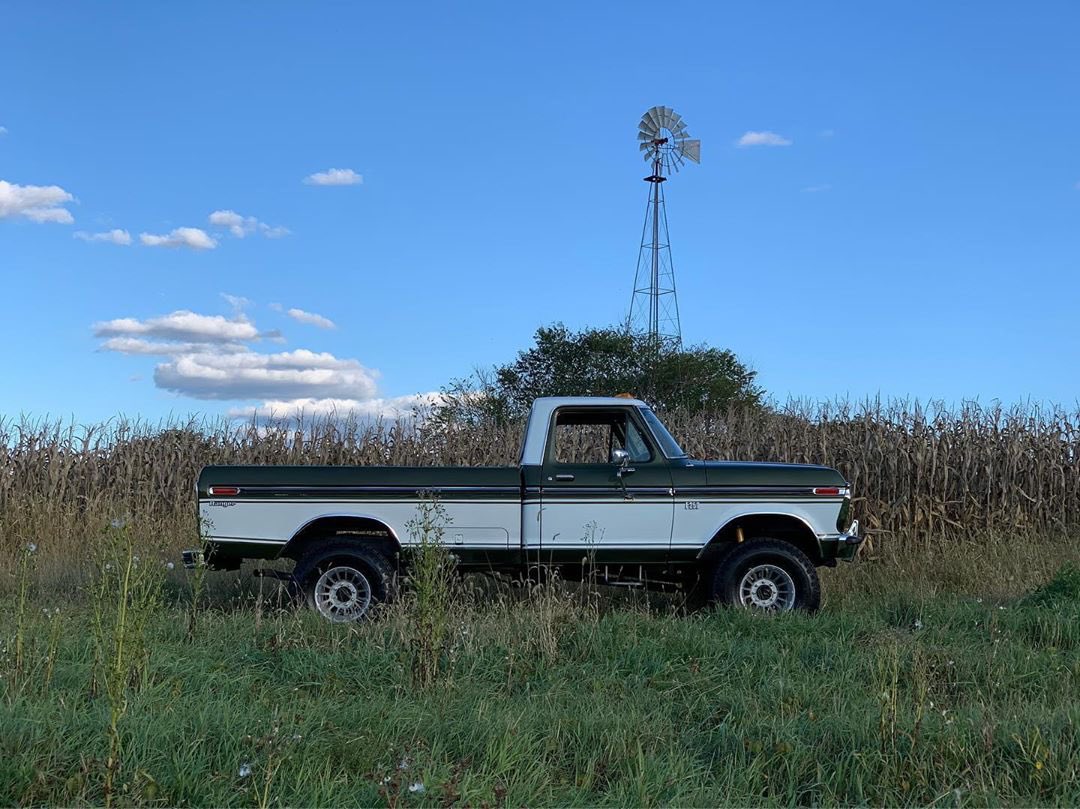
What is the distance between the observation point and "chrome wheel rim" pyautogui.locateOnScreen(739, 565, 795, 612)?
844cm

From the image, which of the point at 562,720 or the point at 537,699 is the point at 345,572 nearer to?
the point at 537,699

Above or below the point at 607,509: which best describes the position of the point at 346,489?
above

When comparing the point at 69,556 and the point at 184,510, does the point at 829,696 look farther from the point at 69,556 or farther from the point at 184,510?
the point at 184,510

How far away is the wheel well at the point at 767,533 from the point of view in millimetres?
8656

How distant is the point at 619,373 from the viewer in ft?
110

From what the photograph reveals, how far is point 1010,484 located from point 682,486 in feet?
29.6

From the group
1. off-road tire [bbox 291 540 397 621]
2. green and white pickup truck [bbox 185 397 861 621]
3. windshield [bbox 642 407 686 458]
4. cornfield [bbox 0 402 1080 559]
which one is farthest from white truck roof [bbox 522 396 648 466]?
cornfield [bbox 0 402 1080 559]

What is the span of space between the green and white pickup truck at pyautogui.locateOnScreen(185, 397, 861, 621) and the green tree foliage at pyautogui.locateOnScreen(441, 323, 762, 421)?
2239 cm

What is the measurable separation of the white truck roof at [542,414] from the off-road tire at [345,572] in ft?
5.21

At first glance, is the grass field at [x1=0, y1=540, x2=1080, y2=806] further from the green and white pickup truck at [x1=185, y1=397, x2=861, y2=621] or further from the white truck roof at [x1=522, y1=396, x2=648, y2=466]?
the white truck roof at [x1=522, y1=396, x2=648, y2=466]

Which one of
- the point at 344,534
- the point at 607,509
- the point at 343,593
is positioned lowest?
the point at 343,593

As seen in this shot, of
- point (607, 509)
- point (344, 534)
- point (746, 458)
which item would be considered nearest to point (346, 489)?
point (344, 534)

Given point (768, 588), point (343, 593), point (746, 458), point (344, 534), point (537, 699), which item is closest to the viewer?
point (537, 699)

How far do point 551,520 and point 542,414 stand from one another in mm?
1045
